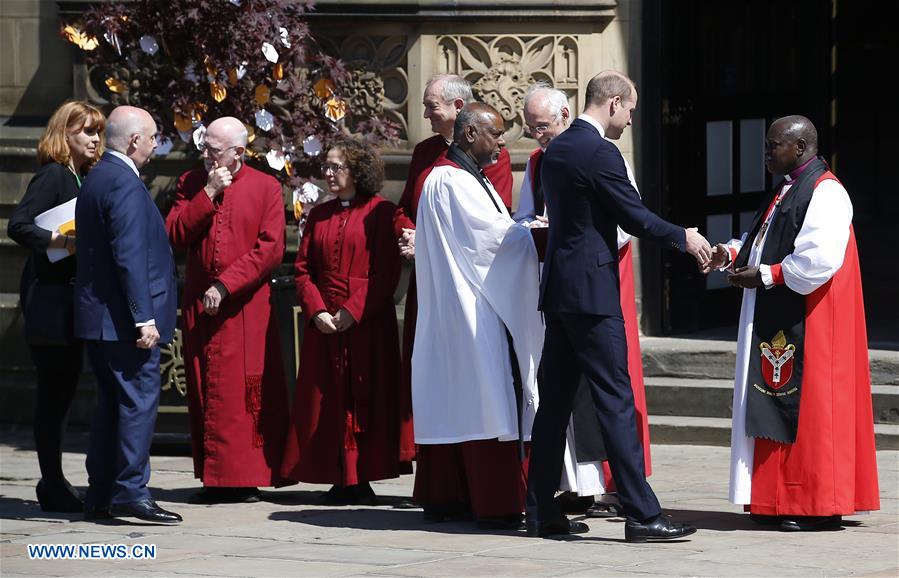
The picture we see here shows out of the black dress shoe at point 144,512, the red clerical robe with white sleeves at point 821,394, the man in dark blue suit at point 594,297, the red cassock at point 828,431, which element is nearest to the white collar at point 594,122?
the man in dark blue suit at point 594,297

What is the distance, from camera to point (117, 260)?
8242 millimetres

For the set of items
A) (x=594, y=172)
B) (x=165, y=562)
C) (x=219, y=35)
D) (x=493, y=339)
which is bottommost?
(x=165, y=562)

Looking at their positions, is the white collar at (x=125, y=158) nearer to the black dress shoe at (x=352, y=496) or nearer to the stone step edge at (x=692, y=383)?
the black dress shoe at (x=352, y=496)

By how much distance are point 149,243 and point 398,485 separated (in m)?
2.12

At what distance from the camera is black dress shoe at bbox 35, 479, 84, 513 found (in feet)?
28.9

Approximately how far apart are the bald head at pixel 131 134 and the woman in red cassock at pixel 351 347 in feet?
3.24

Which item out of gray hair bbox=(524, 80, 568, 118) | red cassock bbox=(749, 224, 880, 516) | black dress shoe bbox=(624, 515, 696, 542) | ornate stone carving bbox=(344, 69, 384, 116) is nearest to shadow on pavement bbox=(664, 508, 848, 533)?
red cassock bbox=(749, 224, 880, 516)

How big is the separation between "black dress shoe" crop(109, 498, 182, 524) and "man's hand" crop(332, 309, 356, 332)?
49.9 inches

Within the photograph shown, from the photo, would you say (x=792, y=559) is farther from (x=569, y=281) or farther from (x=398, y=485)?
(x=398, y=485)

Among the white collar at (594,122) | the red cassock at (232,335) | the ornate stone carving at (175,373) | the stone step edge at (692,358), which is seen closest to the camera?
the white collar at (594,122)

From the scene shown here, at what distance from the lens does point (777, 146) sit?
7914 mm

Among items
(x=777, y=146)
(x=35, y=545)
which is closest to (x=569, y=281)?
(x=777, y=146)

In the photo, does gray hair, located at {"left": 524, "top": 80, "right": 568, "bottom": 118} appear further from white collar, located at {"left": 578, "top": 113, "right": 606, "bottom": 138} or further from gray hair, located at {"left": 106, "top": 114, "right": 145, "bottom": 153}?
gray hair, located at {"left": 106, "top": 114, "right": 145, "bottom": 153}

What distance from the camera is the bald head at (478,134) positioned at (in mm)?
8039
